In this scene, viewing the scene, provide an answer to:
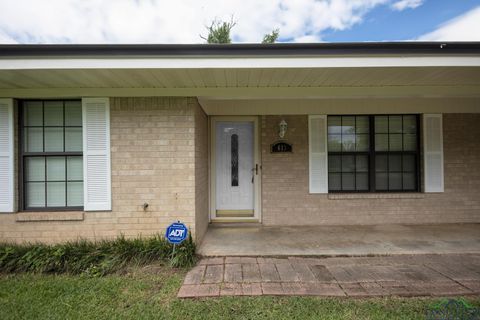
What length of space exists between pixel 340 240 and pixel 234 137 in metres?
2.84

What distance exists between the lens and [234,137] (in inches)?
213

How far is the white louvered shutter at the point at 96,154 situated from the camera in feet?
12.3

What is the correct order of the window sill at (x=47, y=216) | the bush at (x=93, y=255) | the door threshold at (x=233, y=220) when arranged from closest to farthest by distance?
the bush at (x=93, y=255), the window sill at (x=47, y=216), the door threshold at (x=233, y=220)

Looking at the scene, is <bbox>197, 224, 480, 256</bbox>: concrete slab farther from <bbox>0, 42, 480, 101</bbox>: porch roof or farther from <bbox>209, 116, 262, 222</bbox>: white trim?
<bbox>0, 42, 480, 101</bbox>: porch roof

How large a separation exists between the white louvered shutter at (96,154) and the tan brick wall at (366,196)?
9.41ft

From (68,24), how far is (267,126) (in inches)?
435

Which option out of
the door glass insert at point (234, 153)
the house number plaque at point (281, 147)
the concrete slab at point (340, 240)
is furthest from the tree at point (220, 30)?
the concrete slab at point (340, 240)

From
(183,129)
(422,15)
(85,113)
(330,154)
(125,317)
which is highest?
(422,15)

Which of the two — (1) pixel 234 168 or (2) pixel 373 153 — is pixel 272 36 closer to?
(2) pixel 373 153

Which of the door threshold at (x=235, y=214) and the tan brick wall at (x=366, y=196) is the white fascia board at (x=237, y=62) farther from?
the door threshold at (x=235, y=214)

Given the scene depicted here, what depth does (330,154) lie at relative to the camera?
17.5ft

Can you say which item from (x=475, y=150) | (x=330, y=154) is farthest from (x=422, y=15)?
(x=330, y=154)

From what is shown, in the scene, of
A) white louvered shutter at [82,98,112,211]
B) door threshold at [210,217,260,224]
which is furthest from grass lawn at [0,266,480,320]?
door threshold at [210,217,260,224]

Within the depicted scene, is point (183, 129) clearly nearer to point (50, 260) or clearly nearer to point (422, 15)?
point (50, 260)
